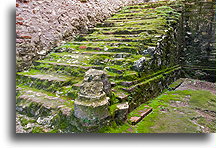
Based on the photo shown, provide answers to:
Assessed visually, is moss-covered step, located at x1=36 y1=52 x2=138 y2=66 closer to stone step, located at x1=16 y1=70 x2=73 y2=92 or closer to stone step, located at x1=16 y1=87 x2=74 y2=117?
stone step, located at x1=16 y1=70 x2=73 y2=92

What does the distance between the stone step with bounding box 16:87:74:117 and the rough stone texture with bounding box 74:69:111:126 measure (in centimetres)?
19

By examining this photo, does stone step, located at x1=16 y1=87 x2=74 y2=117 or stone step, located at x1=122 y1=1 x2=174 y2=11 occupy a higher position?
stone step, located at x1=122 y1=1 x2=174 y2=11

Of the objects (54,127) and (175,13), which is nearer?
(54,127)

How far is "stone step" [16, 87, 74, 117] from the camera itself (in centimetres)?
197

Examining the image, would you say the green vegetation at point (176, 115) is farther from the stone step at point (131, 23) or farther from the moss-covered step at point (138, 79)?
the stone step at point (131, 23)

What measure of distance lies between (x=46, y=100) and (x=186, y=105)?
72.2 inches

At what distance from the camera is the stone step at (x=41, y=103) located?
6.48ft

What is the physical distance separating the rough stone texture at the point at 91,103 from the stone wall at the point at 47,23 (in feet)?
4.64

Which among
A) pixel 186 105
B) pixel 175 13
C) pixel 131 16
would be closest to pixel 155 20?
pixel 175 13

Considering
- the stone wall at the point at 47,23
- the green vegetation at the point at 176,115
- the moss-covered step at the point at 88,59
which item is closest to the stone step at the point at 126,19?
the stone wall at the point at 47,23

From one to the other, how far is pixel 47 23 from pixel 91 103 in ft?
6.58

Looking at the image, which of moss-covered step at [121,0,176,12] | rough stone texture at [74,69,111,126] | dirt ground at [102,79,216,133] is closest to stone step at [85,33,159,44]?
dirt ground at [102,79,216,133]

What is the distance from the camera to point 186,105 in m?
2.67
